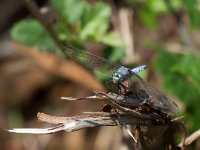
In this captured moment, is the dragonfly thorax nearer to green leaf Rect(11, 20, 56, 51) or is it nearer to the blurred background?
the blurred background

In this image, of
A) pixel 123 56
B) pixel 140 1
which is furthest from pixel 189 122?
pixel 140 1

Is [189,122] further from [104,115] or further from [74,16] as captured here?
[104,115]

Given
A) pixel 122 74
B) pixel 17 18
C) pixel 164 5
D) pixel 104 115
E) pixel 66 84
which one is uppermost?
pixel 17 18

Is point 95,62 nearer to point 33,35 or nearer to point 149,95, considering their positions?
point 149,95

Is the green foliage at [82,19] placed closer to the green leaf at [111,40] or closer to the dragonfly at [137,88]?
the green leaf at [111,40]

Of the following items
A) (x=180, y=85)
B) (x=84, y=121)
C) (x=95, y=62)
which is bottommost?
(x=84, y=121)

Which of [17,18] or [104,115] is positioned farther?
[17,18]

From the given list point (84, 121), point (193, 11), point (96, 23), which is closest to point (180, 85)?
point (193, 11)

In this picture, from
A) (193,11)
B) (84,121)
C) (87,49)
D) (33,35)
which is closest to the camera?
(84,121)
